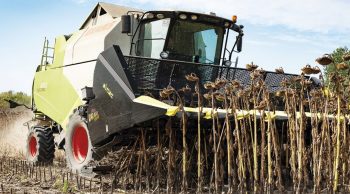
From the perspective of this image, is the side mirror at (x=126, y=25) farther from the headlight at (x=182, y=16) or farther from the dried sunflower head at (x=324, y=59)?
the dried sunflower head at (x=324, y=59)

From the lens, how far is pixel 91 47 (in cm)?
651

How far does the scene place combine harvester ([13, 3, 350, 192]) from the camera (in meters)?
4.07

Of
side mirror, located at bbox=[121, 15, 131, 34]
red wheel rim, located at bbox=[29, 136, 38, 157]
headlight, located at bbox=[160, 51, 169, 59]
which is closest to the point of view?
side mirror, located at bbox=[121, 15, 131, 34]

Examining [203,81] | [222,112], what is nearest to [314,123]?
[222,112]

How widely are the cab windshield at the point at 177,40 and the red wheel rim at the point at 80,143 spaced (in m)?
1.13

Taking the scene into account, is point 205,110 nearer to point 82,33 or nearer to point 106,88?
point 106,88

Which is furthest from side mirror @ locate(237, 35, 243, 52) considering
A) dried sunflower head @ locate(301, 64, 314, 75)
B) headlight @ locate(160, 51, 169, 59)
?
dried sunflower head @ locate(301, 64, 314, 75)

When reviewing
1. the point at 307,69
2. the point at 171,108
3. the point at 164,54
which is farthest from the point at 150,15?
the point at 307,69

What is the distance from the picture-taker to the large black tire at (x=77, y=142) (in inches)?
215

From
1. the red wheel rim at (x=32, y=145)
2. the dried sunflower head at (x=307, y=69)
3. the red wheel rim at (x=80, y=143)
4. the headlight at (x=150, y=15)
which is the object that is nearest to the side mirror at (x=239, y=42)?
the headlight at (x=150, y=15)

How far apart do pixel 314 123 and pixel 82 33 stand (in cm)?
414

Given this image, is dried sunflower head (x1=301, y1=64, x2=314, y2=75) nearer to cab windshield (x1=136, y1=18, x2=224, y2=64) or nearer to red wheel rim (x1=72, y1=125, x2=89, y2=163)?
cab windshield (x1=136, y1=18, x2=224, y2=64)

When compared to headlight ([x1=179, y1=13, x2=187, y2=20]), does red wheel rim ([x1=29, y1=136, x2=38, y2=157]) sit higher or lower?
lower

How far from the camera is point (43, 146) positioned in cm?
710
